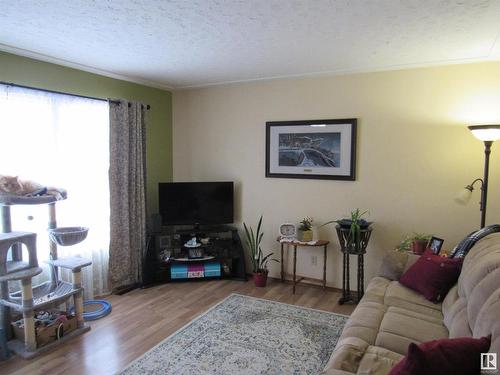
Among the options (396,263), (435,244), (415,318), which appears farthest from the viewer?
(435,244)

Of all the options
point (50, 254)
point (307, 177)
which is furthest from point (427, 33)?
point (50, 254)

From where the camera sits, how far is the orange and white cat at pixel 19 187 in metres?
2.66

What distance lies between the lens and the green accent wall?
306cm

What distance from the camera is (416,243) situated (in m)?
3.29

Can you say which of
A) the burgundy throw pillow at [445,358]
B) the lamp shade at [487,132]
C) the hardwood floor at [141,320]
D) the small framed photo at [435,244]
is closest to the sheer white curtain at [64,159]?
the hardwood floor at [141,320]

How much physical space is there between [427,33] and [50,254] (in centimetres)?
353

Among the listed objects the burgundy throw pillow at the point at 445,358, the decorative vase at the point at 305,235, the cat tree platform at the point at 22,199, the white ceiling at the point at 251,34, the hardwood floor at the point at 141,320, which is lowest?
the hardwood floor at the point at 141,320

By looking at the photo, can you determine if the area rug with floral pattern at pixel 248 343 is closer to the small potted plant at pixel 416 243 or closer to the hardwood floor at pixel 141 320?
the hardwood floor at pixel 141 320

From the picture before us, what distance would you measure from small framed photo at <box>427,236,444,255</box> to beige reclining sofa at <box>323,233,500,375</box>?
614 millimetres

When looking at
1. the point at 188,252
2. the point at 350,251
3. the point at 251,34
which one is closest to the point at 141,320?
the point at 188,252

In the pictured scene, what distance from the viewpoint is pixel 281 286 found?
4.16m

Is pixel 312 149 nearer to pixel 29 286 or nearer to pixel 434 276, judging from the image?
pixel 434 276

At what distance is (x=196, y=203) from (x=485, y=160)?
3015mm

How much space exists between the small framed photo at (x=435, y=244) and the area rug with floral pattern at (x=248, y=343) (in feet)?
3.35
